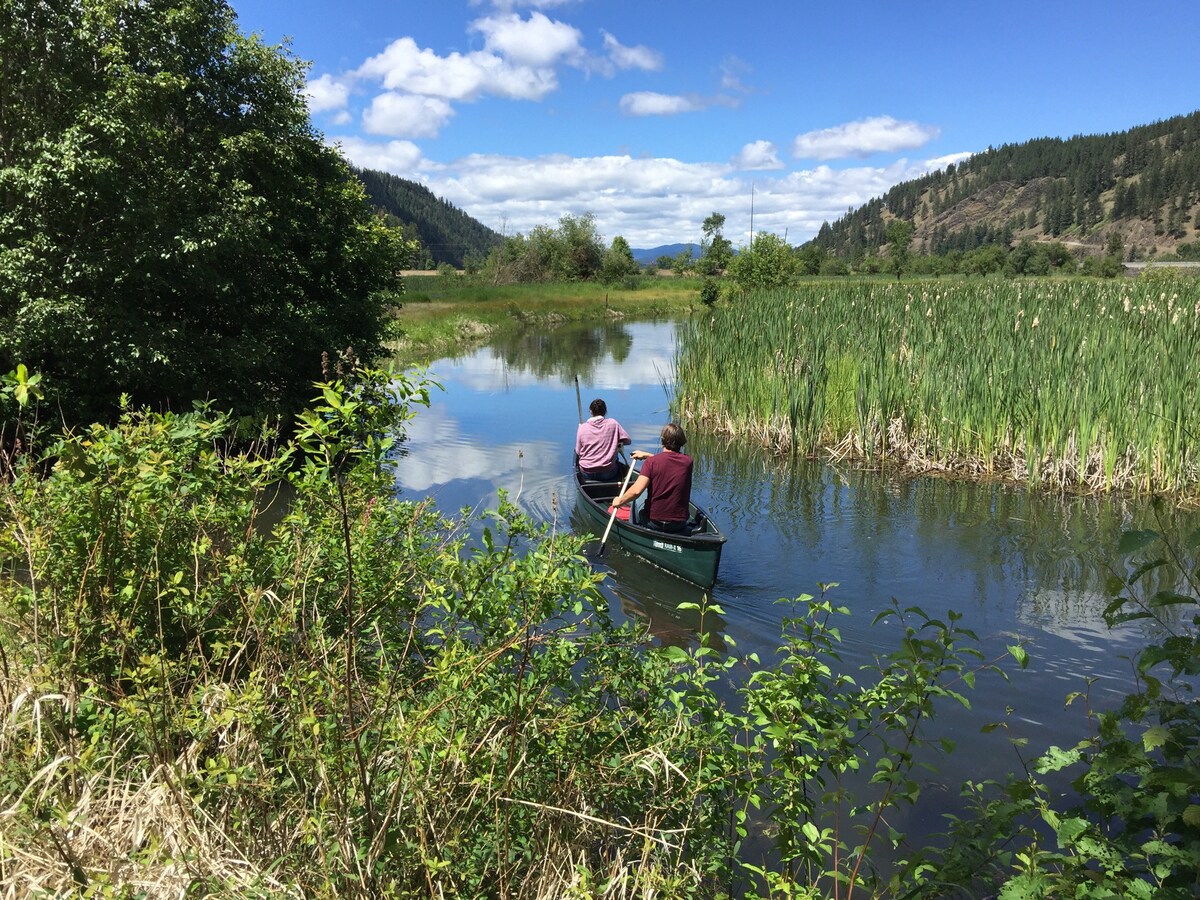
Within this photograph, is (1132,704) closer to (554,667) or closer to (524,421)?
(554,667)

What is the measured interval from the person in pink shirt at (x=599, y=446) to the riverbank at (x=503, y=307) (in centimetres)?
1734

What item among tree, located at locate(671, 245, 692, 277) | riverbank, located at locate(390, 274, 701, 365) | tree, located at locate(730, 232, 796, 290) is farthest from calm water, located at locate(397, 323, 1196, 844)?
tree, located at locate(671, 245, 692, 277)

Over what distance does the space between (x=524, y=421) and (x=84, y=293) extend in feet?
31.0

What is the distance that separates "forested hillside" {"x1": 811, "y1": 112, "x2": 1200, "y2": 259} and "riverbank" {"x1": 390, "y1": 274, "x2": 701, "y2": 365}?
8304 cm

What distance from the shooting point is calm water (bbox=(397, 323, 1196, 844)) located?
6098 mm

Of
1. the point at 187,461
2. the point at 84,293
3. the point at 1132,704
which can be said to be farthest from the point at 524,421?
the point at 1132,704

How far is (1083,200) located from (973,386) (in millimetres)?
176679

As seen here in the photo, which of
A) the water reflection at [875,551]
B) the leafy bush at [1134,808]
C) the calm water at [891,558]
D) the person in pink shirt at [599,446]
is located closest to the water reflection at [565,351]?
the calm water at [891,558]

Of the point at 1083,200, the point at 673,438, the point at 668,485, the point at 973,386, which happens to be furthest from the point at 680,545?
the point at 1083,200

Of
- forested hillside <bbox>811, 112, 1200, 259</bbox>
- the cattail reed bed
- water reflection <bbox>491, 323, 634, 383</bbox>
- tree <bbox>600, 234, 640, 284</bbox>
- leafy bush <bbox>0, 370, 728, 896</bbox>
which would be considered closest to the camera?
leafy bush <bbox>0, 370, 728, 896</bbox>

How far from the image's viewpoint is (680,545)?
8.24 metres

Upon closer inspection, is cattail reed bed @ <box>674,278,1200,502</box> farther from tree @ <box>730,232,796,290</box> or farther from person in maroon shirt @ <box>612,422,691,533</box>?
tree @ <box>730,232,796,290</box>

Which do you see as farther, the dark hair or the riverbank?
the riverbank

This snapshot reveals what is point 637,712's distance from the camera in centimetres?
345
